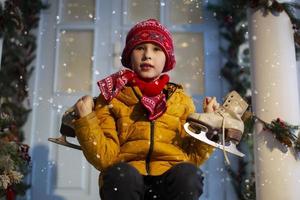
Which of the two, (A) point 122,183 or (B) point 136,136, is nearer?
(A) point 122,183

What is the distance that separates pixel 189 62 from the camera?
269 cm

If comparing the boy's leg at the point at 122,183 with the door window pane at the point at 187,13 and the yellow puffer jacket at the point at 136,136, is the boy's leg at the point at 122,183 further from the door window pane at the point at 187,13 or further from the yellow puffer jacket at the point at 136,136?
the door window pane at the point at 187,13

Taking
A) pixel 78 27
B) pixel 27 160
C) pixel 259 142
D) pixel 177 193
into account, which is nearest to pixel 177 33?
pixel 78 27

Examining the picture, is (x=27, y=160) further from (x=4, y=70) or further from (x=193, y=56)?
(x=193, y=56)

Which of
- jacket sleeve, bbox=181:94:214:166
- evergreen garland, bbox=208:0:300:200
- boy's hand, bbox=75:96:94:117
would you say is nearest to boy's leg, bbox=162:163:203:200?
jacket sleeve, bbox=181:94:214:166

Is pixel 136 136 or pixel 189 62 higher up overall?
pixel 189 62

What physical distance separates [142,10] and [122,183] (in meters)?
1.91

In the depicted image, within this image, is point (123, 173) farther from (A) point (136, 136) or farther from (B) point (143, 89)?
(B) point (143, 89)

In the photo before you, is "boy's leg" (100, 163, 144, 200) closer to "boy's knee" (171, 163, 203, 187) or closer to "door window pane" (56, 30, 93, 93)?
"boy's knee" (171, 163, 203, 187)

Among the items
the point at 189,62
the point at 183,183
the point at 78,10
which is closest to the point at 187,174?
the point at 183,183

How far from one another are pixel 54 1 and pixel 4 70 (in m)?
0.59

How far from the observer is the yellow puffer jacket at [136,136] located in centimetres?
115

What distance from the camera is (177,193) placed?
1063 mm

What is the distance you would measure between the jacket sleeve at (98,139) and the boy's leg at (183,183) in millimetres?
179
